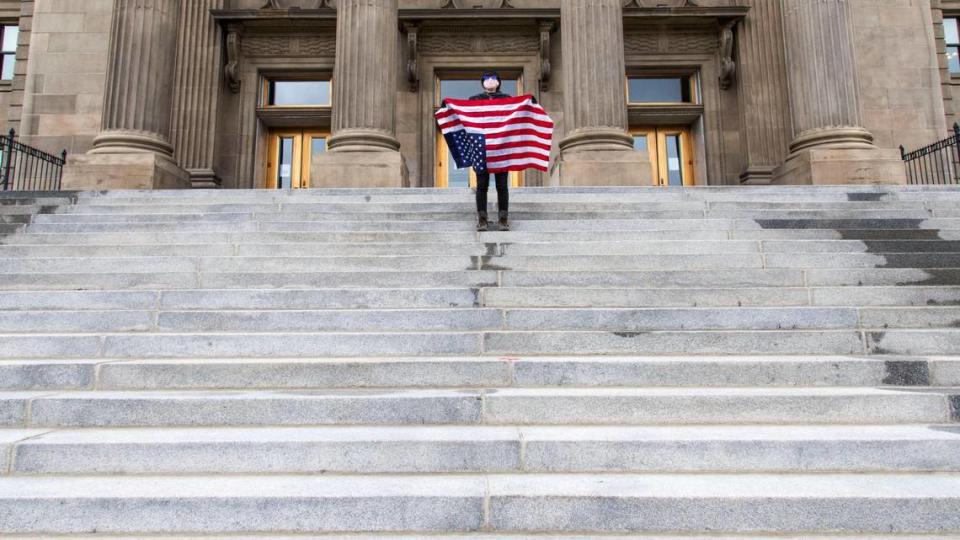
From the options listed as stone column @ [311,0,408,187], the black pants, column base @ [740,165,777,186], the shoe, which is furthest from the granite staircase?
column base @ [740,165,777,186]

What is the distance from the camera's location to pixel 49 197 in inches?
341

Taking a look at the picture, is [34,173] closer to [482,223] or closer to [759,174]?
[482,223]

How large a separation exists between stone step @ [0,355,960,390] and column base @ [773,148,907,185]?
27.6 feet

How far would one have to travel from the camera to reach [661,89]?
17312mm

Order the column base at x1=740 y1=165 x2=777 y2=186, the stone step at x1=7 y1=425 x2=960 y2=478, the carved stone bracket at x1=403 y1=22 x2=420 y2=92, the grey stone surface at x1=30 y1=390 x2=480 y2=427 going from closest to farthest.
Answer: the stone step at x1=7 y1=425 x2=960 y2=478 → the grey stone surface at x1=30 y1=390 x2=480 y2=427 → the column base at x1=740 y1=165 x2=777 y2=186 → the carved stone bracket at x1=403 y1=22 x2=420 y2=92

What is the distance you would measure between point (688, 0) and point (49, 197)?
16349mm

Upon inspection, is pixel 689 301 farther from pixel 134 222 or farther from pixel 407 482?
pixel 134 222

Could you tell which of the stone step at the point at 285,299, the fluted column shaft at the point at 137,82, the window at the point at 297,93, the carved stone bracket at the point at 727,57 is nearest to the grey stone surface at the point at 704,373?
the stone step at the point at 285,299

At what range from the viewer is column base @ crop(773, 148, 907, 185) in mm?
11531

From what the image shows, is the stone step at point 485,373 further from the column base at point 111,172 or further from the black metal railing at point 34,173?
the black metal railing at point 34,173

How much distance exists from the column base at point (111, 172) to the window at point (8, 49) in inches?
416

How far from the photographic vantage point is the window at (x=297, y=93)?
56.0 ft

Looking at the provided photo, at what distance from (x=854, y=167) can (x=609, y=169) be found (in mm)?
4904

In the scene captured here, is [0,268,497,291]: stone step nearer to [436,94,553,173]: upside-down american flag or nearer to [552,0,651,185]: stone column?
[436,94,553,173]: upside-down american flag
